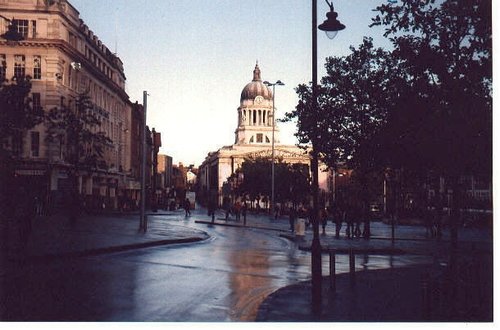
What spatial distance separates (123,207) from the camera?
65.4 m

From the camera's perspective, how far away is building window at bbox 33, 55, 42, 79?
47.6m

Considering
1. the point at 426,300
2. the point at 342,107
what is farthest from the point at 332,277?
the point at 342,107

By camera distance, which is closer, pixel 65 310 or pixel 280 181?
pixel 65 310

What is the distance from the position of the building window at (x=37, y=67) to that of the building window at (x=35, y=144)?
14.9 ft

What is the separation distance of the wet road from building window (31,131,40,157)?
2755 centimetres

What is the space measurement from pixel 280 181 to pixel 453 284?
3573 inches

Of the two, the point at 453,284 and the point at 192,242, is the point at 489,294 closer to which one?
the point at 453,284

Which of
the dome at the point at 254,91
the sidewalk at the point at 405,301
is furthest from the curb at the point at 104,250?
the dome at the point at 254,91

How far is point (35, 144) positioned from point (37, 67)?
594 centimetres

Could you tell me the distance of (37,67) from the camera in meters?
48.2

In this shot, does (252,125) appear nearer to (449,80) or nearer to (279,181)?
(279,181)

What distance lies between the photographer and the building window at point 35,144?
4709 centimetres

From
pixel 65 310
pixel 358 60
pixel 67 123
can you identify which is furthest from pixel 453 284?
pixel 67 123
